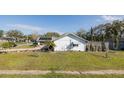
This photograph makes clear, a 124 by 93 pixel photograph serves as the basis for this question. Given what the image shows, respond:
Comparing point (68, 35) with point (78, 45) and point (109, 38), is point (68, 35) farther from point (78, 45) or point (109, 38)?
point (109, 38)

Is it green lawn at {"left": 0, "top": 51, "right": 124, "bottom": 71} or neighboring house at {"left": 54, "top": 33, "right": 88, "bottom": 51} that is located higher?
neighboring house at {"left": 54, "top": 33, "right": 88, "bottom": 51}

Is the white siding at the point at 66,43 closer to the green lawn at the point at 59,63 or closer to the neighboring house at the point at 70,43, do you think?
the neighboring house at the point at 70,43

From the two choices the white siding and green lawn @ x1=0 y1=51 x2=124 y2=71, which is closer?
green lawn @ x1=0 y1=51 x2=124 y2=71

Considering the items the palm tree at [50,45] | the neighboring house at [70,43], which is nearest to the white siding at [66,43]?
the neighboring house at [70,43]

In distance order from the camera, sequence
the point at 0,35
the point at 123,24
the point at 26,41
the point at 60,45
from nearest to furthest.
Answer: the point at 60,45 → the point at 123,24 → the point at 0,35 → the point at 26,41

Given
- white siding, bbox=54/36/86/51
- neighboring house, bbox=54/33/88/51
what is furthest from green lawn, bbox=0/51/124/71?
neighboring house, bbox=54/33/88/51

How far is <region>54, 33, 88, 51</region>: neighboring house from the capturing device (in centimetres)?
2198

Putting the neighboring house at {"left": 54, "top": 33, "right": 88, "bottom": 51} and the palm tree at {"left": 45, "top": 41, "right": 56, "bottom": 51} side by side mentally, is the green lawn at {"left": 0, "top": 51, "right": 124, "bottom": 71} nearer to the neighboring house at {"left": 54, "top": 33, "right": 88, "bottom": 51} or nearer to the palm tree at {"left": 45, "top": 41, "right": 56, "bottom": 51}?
the palm tree at {"left": 45, "top": 41, "right": 56, "bottom": 51}

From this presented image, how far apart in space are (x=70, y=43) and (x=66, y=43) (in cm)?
45
